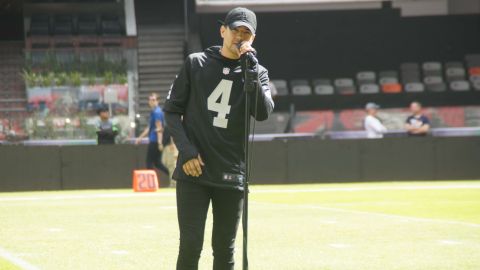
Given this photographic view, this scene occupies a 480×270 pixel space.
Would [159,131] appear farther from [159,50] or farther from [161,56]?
[159,50]

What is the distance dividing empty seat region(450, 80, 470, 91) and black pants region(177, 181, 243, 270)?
97.9 ft

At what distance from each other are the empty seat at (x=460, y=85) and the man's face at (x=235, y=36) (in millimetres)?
29885

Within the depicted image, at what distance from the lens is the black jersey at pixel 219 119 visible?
20.4 feet

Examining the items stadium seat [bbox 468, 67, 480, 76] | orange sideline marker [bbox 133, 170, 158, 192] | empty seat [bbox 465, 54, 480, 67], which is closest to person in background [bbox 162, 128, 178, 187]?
orange sideline marker [bbox 133, 170, 158, 192]

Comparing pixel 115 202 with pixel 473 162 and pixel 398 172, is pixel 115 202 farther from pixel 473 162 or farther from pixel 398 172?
pixel 473 162

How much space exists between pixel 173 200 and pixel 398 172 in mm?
8051

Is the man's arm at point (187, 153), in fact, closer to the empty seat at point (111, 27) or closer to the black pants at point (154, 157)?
the black pants at point (154, 157)

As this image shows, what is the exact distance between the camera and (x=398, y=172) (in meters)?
25.2

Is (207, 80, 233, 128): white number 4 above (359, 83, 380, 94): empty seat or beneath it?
above

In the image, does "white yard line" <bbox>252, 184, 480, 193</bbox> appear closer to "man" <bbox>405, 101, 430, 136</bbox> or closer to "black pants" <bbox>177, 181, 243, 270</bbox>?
"man" <bbox>405, 101, 430, 136</bbox>

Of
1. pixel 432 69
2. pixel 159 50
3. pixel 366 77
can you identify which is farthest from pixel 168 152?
pixel 432 69

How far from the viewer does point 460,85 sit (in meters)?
35.6

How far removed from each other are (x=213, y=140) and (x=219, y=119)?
133 millimetres

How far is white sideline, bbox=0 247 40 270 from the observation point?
9.30 metres
